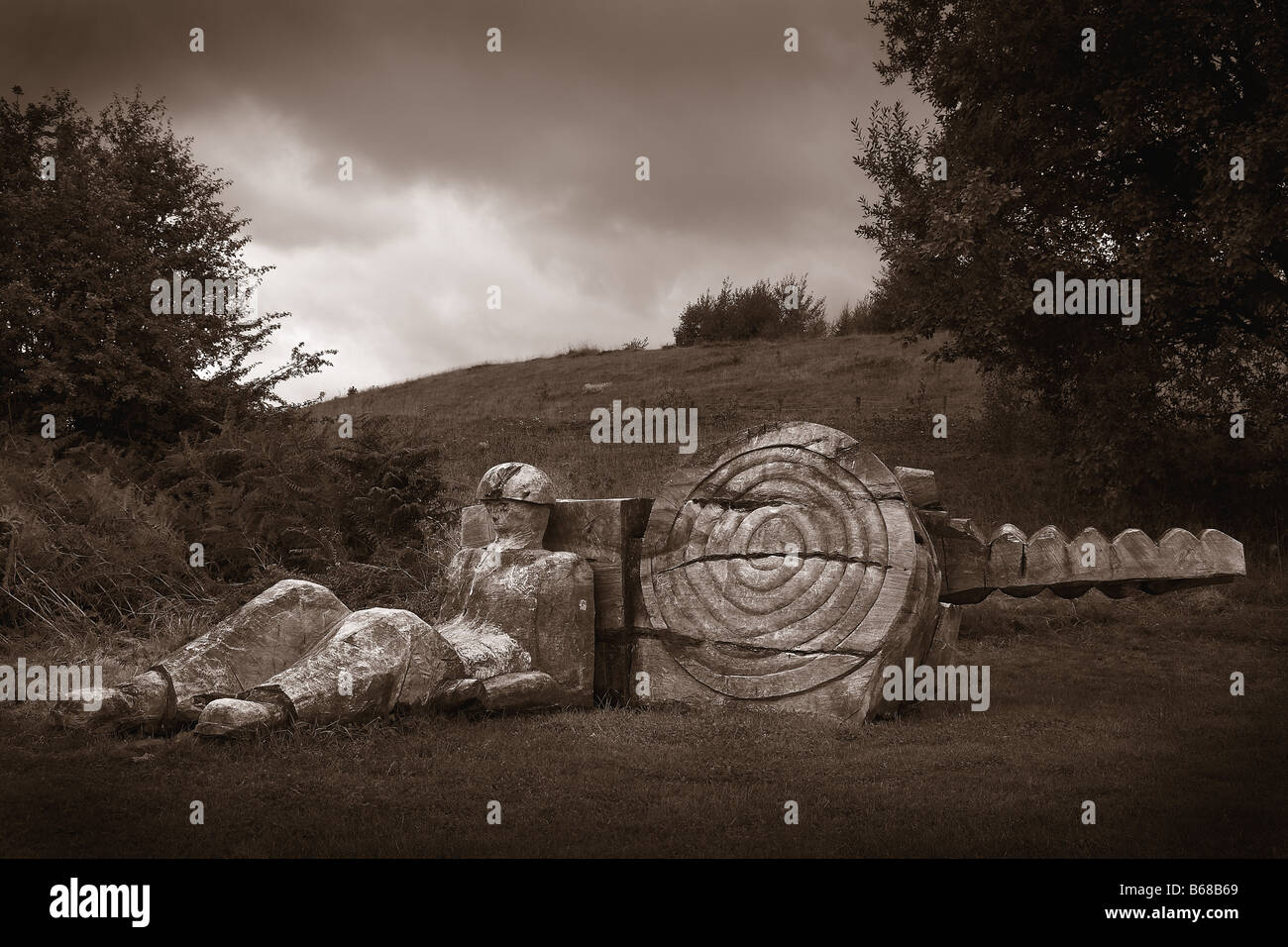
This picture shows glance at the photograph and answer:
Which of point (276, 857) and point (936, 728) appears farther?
point (936, 728)

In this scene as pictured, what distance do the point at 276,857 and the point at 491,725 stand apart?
232 centimetres

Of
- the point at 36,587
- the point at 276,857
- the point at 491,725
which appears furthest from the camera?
the point at 36,587

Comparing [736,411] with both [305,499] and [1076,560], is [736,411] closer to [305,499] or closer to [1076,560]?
[305,499]

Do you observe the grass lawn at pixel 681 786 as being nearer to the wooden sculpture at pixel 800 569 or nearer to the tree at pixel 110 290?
the wooden sculpture at pixel 800 569

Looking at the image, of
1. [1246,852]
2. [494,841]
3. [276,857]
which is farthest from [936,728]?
[276,857]

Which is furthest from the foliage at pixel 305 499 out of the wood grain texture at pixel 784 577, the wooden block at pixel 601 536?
the wood grain texture at pixel 784 577

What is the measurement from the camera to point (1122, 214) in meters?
12.3

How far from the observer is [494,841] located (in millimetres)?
4617

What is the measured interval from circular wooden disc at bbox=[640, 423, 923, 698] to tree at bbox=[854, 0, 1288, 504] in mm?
6179

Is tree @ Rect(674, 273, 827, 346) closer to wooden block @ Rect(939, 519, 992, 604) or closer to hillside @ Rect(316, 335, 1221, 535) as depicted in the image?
hillside @ Rect(316, 335, 1221, 535)

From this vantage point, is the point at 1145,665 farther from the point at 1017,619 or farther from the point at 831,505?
the point at 831,505

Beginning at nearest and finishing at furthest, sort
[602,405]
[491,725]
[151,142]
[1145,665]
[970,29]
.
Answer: [491,725] → [1145,665] → [970,29] → [151,142] → [602,405]

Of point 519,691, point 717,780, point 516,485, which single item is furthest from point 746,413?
point 717,780

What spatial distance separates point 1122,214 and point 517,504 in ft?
28.6
